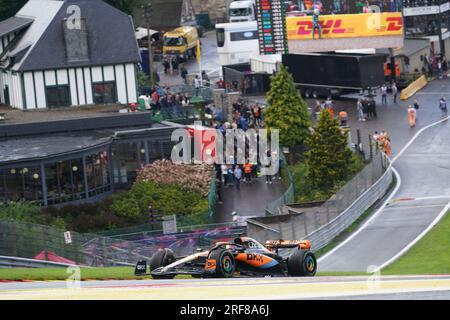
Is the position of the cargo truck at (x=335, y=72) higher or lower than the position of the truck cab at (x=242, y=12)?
lower

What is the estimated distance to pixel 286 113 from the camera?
191ft

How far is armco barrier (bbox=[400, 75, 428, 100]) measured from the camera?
73938 millimetres

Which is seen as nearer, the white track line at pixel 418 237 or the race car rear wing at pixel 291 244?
the race car rear wing at pixel 291 244

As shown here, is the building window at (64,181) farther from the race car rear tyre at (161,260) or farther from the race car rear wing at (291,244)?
the race car rear tyre at (161,260)

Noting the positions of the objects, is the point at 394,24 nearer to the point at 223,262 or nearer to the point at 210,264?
the point at 223,262

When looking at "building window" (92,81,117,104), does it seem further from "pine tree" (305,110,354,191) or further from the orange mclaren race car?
the orange mclaren race car

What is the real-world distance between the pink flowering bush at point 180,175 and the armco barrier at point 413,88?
23.5 m

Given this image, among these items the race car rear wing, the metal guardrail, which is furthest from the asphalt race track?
the metal guardrail

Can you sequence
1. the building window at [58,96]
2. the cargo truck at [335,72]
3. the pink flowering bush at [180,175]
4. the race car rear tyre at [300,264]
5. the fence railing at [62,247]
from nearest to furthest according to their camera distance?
the race car rear tyre at [300,264] → the fence railing at [62,247] → the pink flowering bush at [180,175] → the building window at [58,96] → the cargo truck at [335,72]

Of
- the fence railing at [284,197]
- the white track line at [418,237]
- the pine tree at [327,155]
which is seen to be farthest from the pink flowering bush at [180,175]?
the white track line at [418,237]

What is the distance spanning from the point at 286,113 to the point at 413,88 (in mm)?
19856

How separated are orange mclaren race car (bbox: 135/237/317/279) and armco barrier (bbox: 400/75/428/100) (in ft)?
156

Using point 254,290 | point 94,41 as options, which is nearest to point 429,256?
point 254,290

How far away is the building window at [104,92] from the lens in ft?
213
